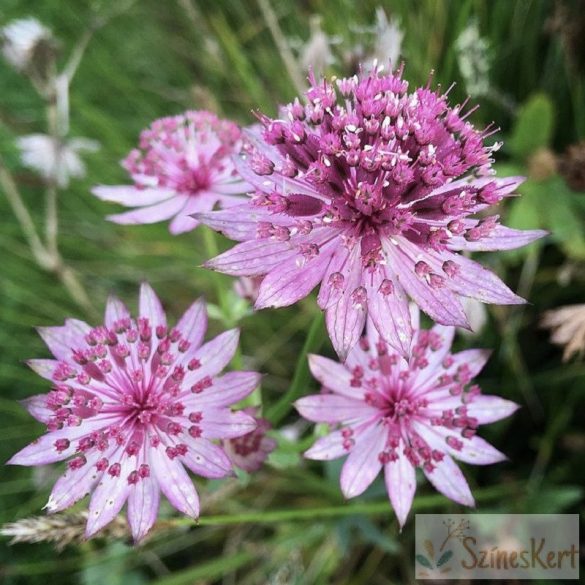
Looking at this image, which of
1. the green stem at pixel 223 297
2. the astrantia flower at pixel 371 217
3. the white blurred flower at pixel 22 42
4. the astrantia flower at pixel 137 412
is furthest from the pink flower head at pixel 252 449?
the white blurred flower at pixel 22 42

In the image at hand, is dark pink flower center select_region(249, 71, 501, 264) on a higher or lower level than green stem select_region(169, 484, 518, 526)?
higher

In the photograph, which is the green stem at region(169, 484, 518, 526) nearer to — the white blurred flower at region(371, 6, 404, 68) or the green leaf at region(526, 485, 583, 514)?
the green leaf at region(526, 485, 583, 514)

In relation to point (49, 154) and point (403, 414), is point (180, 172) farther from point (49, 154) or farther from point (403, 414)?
point (49, 154)

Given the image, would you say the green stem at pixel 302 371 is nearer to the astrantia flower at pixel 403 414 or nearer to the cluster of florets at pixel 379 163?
the astrantia flower at pixel 403 414

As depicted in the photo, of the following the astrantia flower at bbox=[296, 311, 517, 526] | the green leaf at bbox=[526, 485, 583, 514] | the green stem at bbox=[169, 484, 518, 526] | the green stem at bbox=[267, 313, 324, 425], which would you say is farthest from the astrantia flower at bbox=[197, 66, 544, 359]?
the green leaf at bbox=[526, 485, 583, 514]

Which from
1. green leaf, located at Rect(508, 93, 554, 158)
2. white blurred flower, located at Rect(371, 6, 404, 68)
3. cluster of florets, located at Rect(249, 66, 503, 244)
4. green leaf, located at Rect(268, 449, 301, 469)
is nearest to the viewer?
cluster of florets, located at Rect(249, 66, 503, 244)
